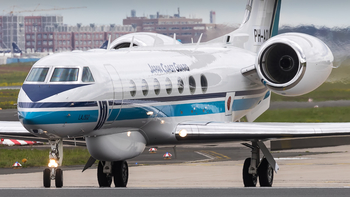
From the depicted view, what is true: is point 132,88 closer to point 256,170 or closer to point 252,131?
point 252,131

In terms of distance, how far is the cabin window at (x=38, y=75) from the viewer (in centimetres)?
1378

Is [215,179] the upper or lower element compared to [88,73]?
lower

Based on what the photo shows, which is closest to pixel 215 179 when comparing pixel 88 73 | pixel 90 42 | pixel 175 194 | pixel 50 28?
pixel 88 73

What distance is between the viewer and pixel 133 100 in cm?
1523

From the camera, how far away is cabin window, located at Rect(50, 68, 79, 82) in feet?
45.3

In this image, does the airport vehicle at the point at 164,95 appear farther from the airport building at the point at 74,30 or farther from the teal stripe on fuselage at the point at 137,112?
the airport building at the point at 74,30

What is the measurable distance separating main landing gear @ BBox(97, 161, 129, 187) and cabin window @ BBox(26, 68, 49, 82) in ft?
14.4

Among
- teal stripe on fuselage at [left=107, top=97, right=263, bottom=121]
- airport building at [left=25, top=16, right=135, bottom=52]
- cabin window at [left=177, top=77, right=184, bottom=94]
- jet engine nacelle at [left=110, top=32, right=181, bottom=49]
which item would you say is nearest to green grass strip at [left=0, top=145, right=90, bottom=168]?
jet engine nacelle at [left=110, top=32, right=181, bottom=49]

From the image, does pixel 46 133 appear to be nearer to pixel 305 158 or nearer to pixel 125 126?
pixel 125 126

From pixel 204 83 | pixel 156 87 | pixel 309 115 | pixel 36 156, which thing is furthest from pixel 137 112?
pixel 309 115

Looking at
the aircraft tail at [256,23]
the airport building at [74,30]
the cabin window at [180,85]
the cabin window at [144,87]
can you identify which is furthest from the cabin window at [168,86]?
the airport building at [74,30]

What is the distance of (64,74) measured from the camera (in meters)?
14.0

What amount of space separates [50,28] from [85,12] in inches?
2019

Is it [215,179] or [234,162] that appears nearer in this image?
[215,179]
